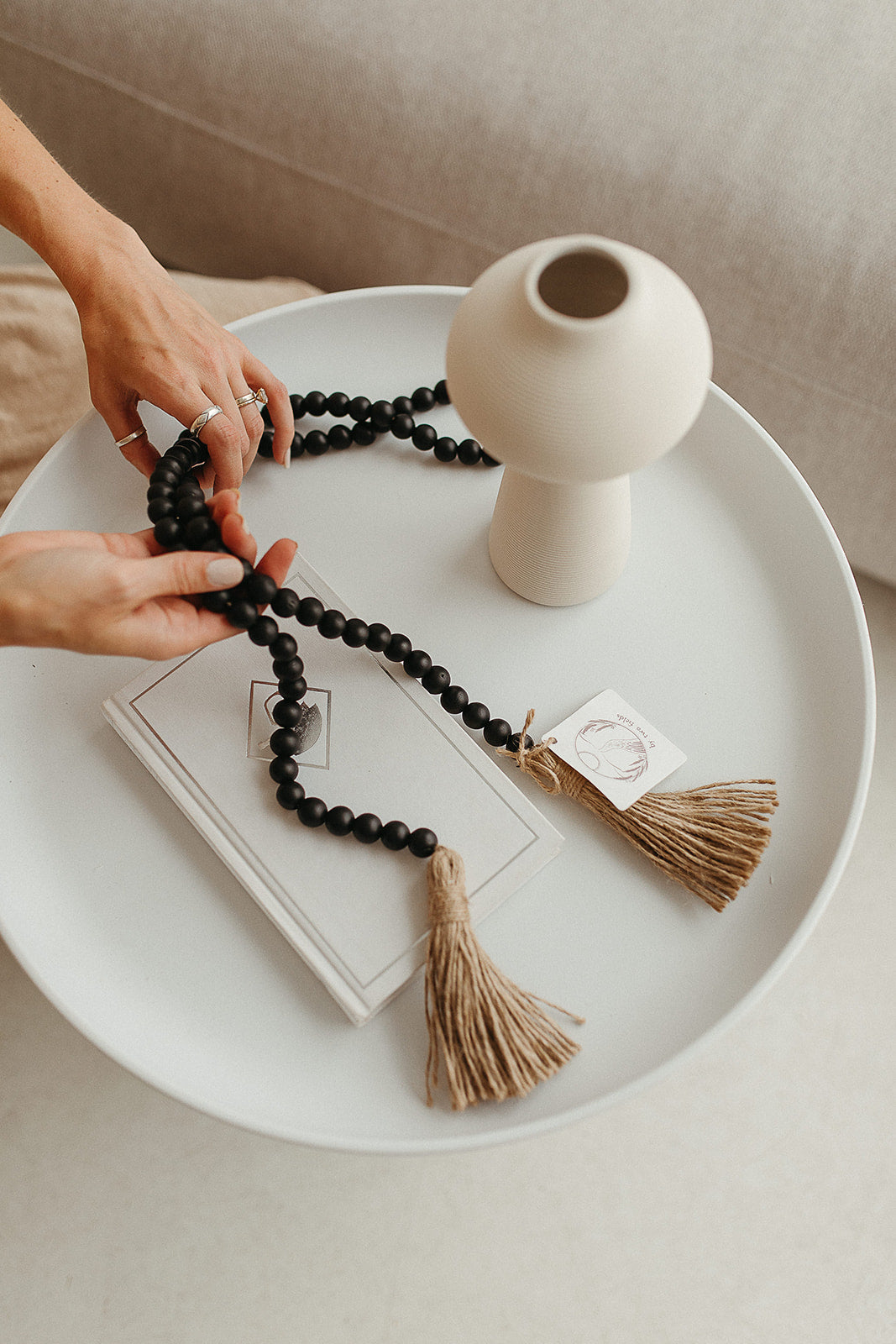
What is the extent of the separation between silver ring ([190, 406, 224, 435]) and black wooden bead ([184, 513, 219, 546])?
0.11 meters

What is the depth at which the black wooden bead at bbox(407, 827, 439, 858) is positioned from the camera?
0.68 meters

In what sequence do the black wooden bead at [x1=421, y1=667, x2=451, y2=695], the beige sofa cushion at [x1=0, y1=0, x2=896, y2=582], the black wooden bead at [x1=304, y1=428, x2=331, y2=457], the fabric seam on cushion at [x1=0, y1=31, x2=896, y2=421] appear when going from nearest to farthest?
the black wooden bead at [x1=421, y1=667, x2=451, y2=695] → the black wooden bead at [x1=304, y1=428, x2=331, y2=457] → the beige sofa cushion at [x1=0, y1=0, x2=896, y2=582] → the fabric seam on cushion at [x1=0, y1=31, x2=896, y2=421]

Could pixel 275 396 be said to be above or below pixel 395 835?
above

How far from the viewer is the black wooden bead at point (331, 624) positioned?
719mm

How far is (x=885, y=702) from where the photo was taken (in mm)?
1306

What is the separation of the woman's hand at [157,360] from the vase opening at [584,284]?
304 mm

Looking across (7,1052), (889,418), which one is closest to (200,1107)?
(7,1052)

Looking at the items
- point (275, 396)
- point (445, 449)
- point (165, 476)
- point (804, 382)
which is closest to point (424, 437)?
point (445, 449)

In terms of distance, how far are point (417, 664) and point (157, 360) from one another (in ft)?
1.06

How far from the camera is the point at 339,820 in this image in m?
0.68

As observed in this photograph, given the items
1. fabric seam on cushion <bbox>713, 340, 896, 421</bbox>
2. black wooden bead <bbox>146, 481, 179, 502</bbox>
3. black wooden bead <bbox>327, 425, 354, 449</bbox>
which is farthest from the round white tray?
fabric seam on cushion <bbox>713, 340, 896, 421</bbox>

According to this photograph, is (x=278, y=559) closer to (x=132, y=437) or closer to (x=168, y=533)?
(x=168, y=533)

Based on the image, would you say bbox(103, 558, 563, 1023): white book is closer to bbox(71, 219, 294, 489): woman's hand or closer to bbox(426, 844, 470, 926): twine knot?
bbox(426, 844, 470, 926): twine knot

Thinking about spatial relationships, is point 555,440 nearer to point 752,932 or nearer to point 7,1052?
point 752,932
